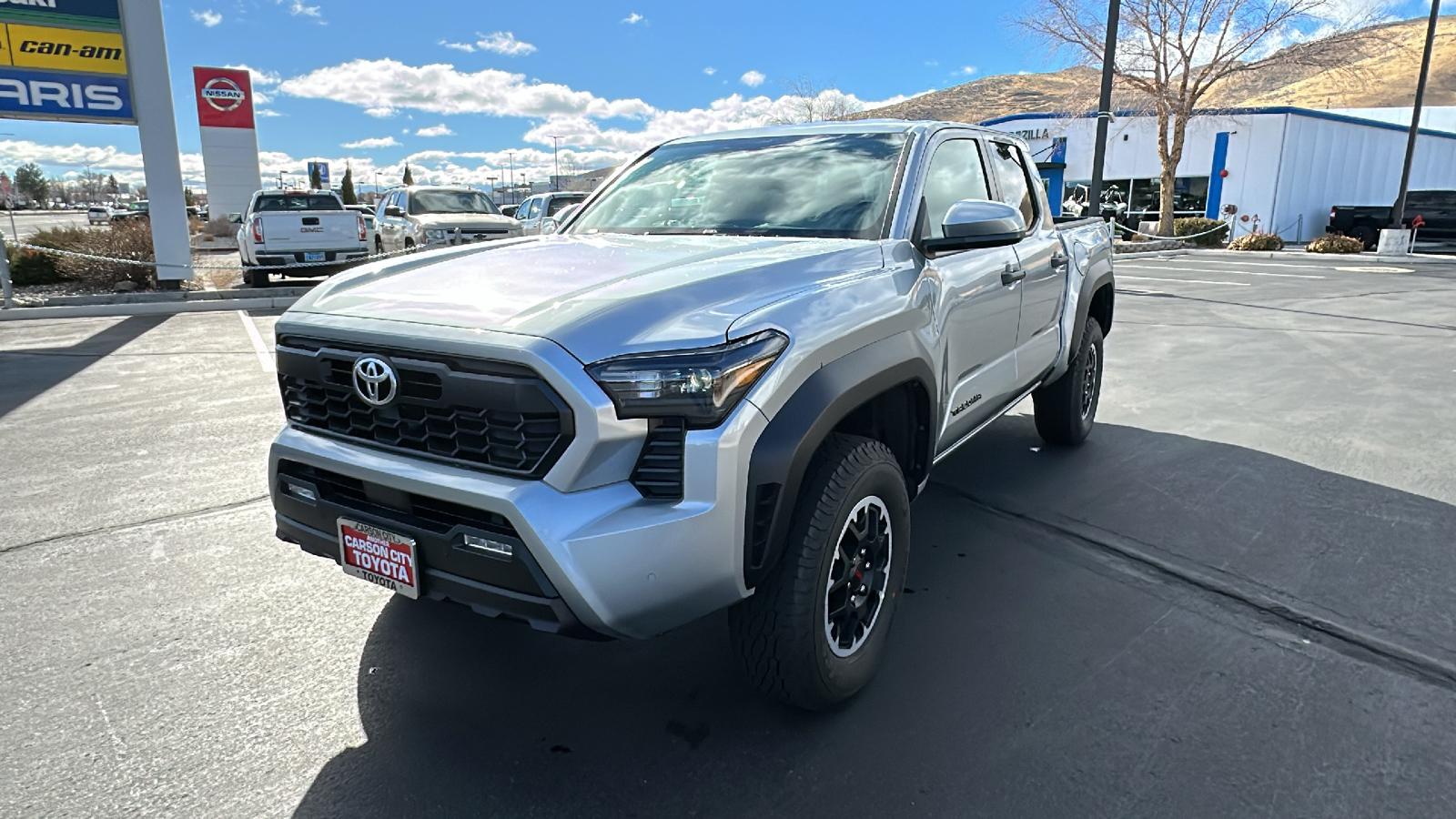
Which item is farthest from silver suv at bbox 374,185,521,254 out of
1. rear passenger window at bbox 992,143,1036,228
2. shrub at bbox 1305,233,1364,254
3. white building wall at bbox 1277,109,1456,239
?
white building wall at bbox 1277,109,1456,239

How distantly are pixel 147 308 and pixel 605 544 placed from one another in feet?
44.1

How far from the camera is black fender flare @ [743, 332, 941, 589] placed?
7.34ft

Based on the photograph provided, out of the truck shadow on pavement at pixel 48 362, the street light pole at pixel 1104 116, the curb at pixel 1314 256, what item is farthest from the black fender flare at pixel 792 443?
the curb at pixel 1314 256

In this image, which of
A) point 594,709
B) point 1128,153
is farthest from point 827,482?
point 1128,153

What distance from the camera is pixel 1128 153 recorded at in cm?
3647

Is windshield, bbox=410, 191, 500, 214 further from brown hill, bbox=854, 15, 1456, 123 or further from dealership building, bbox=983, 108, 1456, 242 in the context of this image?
brown hill, bbox=854, 15, 1456, 123

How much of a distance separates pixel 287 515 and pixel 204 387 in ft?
17.9

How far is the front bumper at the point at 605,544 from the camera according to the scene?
2088 mm

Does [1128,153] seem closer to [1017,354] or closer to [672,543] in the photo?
[1017,354]

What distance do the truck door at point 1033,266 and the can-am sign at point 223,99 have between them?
40.5m

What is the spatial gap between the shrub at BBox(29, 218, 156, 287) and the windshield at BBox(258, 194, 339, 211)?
76.9 inches

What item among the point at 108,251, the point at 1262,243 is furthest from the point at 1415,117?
the point at 108,251

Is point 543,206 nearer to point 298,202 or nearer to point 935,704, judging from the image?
point 298,202

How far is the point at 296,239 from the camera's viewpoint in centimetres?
1483
